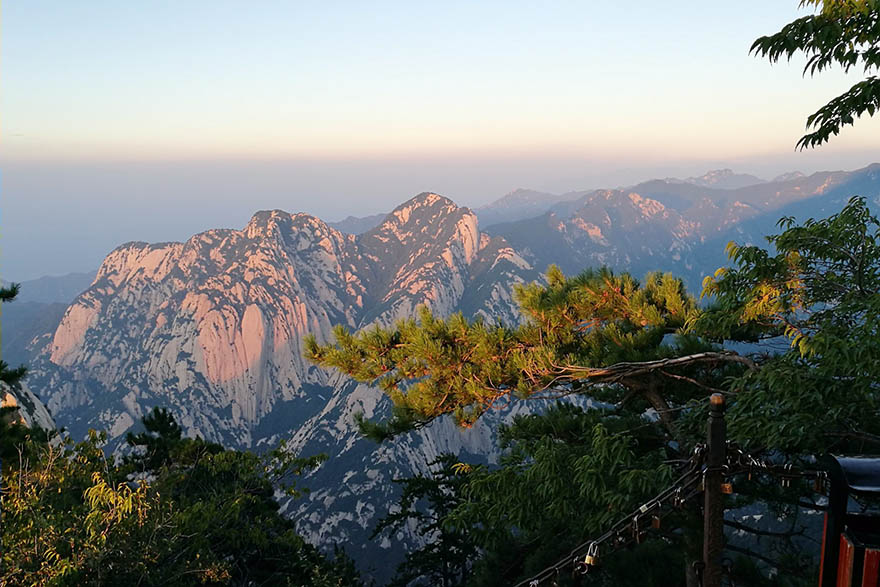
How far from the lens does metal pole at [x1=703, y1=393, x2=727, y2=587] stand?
4.86m

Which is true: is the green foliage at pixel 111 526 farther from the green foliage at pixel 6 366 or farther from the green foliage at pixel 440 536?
the green foliage at pixel 440 536

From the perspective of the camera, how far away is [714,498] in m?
5.04

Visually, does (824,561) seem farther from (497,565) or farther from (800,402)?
(497,565)

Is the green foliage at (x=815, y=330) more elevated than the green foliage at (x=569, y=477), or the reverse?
the green foliage at (x=815, y=330)

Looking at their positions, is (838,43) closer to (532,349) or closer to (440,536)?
(532,349)

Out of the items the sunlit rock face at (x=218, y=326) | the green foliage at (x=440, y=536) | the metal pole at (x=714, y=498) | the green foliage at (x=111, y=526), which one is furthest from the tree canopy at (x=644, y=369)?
the sunlit rock face at (x=218, y=326)

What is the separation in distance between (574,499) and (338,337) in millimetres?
4920

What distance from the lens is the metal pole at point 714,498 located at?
191 inches

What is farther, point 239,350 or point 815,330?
point 239,350

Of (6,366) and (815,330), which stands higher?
(815,330)

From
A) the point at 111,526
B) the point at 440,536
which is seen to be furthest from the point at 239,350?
the point at 111,526

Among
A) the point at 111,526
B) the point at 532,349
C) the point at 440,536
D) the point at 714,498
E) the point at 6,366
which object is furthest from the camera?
the point at 440,536

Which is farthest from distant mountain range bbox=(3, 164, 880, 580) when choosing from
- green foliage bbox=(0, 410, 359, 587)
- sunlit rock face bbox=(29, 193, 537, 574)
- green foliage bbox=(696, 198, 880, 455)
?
green foliage bbox=(696, 198, 880, 455)

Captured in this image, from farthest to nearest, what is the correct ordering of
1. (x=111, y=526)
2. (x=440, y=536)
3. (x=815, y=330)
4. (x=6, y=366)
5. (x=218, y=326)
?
(x=218, y=326), (x=440, y=536), (x=6, y=366), (x=111, y=526), (x=815, y=330)
